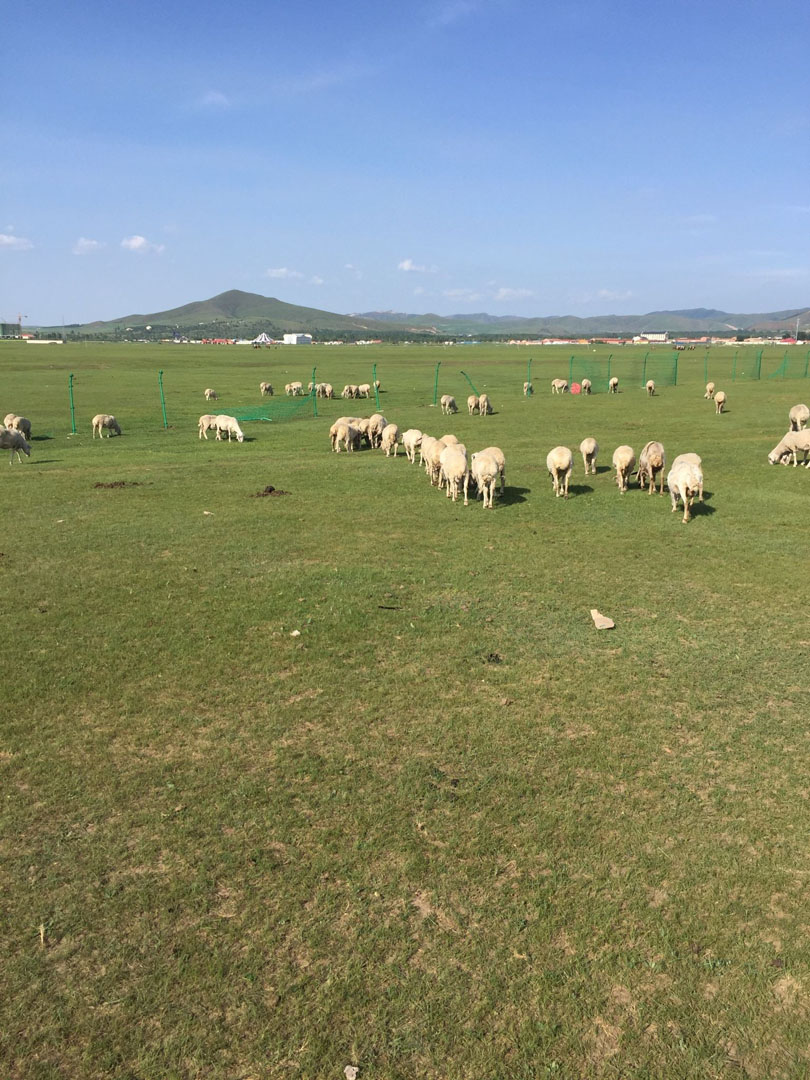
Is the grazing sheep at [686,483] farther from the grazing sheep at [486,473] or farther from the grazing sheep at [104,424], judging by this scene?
the grazing sheep at [104,424]

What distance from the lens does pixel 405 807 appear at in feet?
20.7

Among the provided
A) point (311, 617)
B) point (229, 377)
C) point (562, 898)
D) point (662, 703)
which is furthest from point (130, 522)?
point (229, 377)

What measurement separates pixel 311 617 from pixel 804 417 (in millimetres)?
24875

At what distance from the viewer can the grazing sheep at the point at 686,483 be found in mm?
15641

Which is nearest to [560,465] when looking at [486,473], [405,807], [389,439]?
[486,473]

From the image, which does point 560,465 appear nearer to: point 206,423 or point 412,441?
point 412,441

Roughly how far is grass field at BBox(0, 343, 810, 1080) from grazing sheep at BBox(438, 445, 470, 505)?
10.5 feet

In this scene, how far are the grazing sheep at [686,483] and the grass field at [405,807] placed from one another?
1.45m

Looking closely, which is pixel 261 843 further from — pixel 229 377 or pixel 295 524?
pixel 229 377

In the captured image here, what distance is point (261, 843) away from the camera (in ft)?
19.2

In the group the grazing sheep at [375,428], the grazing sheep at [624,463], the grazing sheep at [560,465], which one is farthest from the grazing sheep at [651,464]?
the grazing sheep at [375,428]

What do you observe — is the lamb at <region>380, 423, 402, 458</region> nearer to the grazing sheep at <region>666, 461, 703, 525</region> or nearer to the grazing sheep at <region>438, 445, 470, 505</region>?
the grazing sheep at <region>438, 445, 470, 505</region>

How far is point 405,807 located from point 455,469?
11915 millimetres

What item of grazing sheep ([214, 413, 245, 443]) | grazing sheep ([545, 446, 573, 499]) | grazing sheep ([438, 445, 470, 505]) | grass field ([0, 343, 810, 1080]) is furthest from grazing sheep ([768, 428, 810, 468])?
grazing sheep ([214, 413, 245, 443])
